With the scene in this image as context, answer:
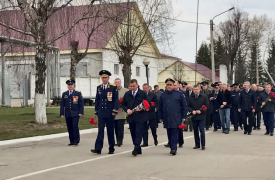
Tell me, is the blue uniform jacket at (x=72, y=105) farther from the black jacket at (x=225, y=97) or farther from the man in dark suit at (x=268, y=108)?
the man in dark suit at (x=268, y=108)

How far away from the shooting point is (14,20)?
18500mm

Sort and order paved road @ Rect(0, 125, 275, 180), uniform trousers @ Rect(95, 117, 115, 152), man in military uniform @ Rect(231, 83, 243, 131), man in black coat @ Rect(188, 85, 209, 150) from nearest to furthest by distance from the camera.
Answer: paved road @ Rect(0, 125, 275, 180)
uniform trousers @ Rect(95, 117, 115, 152)
man in black coat @ Rect(188, 85, 209, 150)
man in military uniform @ Rect(231, 83, 243, 131)

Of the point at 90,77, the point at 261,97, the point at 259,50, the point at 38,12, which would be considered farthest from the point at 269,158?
the point at 259,50

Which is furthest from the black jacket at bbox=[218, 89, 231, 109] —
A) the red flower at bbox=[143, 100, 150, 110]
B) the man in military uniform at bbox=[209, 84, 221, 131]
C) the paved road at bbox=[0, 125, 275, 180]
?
the red flower at bbox=[143, 100, 150, 110]

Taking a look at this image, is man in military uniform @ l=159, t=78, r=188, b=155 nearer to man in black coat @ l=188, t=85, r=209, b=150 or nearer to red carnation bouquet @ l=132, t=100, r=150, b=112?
red carnation bouquet @ l=132, t=100, r=150, b=112

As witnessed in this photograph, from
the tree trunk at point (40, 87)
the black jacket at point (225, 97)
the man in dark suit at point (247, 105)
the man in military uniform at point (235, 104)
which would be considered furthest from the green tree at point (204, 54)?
the tree trunk at point (40, 87)

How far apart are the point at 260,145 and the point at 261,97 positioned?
170 inches

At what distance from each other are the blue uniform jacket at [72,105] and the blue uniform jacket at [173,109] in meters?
3.11

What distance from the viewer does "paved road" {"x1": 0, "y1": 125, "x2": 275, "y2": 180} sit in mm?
8664

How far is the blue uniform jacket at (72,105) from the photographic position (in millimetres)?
13875

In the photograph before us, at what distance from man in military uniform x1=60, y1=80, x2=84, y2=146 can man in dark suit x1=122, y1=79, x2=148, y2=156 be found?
2.59 m

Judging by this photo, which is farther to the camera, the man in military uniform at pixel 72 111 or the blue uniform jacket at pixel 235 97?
the blue uniform jacket at pixel 235 97

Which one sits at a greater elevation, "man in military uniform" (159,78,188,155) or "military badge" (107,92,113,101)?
"military badge" (107,92,113,101)

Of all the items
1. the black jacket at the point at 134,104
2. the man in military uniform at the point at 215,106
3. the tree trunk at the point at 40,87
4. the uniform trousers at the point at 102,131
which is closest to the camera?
the black jacket at the point at 134,104
